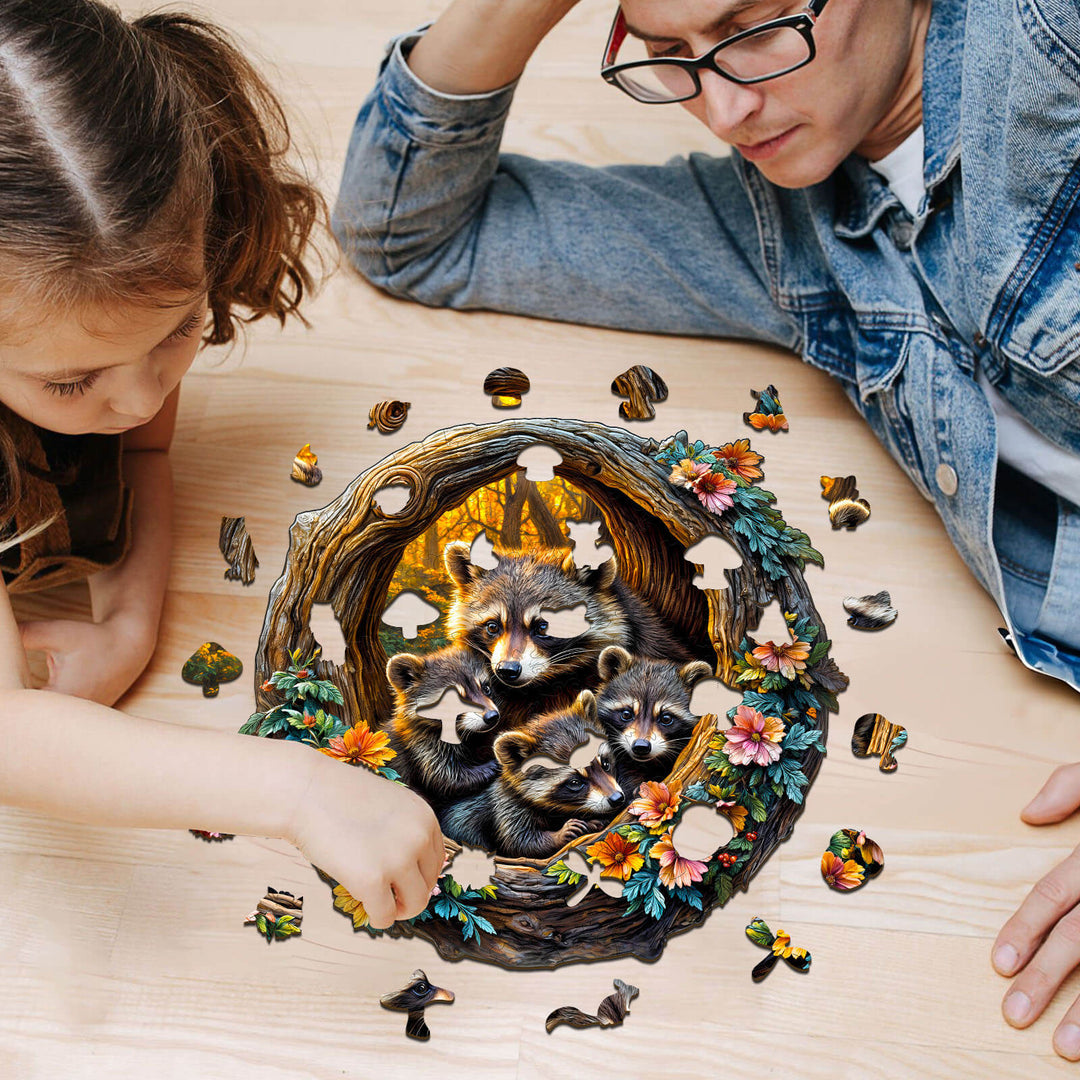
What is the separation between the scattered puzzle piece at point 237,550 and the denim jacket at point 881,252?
1.04ft

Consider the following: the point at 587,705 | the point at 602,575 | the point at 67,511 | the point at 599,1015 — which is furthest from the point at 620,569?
the point at 67,511

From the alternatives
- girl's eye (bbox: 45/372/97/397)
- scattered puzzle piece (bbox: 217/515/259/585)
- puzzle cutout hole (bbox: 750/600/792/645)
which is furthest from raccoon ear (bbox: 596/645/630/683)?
girl's eye (bbox: 45/372/97/397)

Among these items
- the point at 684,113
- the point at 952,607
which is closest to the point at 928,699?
the point at 952,607

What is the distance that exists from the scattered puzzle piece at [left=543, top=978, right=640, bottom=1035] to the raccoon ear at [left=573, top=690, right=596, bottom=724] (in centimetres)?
19

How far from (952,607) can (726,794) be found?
27 centimetres

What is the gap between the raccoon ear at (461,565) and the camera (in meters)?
0.85

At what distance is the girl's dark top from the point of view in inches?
33.2

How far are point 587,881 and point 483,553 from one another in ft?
0.88

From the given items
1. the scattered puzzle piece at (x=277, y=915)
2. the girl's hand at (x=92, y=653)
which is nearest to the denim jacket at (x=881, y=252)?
the girl's hand at (x=92, y=653)

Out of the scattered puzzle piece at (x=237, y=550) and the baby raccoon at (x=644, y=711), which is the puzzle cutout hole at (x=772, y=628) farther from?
the scattered puzzle piece at (x=237, y=550)

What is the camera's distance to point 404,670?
2.66 feet

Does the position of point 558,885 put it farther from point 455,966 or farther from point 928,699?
point 928,699

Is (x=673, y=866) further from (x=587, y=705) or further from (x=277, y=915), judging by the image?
(x=277, y=915)

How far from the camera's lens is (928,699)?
0.83 meters
